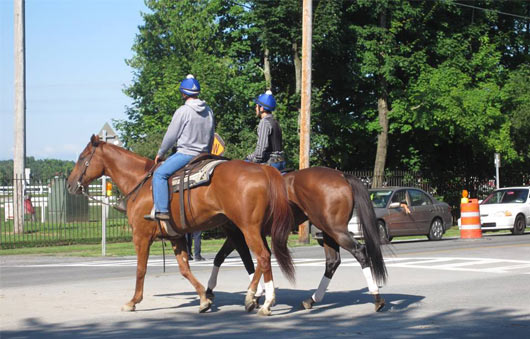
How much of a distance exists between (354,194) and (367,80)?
30.7 m

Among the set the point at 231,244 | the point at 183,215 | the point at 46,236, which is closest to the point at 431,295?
the point at 231,244

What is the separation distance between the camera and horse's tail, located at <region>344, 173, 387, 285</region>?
9.80 m

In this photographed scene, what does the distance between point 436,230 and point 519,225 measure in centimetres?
473

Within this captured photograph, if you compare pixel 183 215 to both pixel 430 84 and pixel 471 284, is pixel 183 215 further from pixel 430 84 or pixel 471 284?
pixel 430 84

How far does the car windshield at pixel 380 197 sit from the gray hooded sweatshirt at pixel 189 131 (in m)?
15.7

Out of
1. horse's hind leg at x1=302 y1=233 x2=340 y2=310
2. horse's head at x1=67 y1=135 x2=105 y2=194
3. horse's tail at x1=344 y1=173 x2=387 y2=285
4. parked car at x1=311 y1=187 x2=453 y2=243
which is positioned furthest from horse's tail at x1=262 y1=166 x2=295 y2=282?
parked car at x1=311 y1=187 x2=453 y2=243

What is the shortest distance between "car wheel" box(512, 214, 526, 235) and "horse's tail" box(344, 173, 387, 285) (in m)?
20.9

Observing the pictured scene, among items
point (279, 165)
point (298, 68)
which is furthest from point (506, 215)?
point (279, 165)

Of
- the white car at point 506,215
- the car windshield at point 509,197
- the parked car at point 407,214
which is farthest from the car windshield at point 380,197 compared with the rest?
the car windshield at point 509,197

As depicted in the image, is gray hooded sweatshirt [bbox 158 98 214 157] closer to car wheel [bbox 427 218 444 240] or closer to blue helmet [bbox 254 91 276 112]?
blue helmet [bbox 254 91 276 112]

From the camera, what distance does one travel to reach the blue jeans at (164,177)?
9.79 meters

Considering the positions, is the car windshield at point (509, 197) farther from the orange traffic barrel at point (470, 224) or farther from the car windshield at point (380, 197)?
the car windshield at point (380, 197)

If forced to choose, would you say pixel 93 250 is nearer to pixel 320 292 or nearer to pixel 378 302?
pixel 320 292

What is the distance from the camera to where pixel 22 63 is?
3008cm
